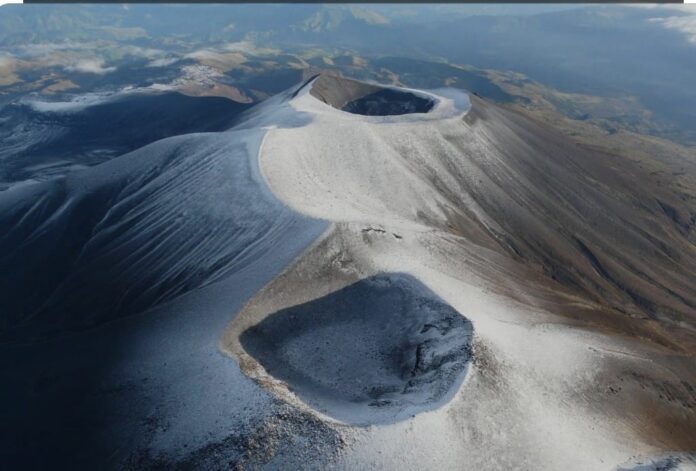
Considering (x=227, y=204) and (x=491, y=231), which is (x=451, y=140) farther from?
(x=227, y=204)

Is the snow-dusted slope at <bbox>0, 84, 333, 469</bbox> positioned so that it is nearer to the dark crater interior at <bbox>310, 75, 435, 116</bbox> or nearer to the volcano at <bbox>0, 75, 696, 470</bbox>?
the volcano at <bbox>0, 75, 696, 470</bbox>

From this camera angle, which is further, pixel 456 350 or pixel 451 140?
pixel 451 140

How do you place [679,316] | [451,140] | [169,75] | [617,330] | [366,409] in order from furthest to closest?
[169,75] → [451,140] → [679,316] → [617,330] → [366,409]

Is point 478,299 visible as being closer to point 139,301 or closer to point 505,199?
point 505,199

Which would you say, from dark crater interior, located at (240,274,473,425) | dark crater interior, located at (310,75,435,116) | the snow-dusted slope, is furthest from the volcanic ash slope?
dark crater interior, located at (310,75,435,116)

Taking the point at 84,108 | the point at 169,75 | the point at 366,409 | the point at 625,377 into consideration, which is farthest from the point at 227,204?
the point at 169,75

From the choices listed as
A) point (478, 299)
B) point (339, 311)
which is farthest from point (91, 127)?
point (478, 299)
